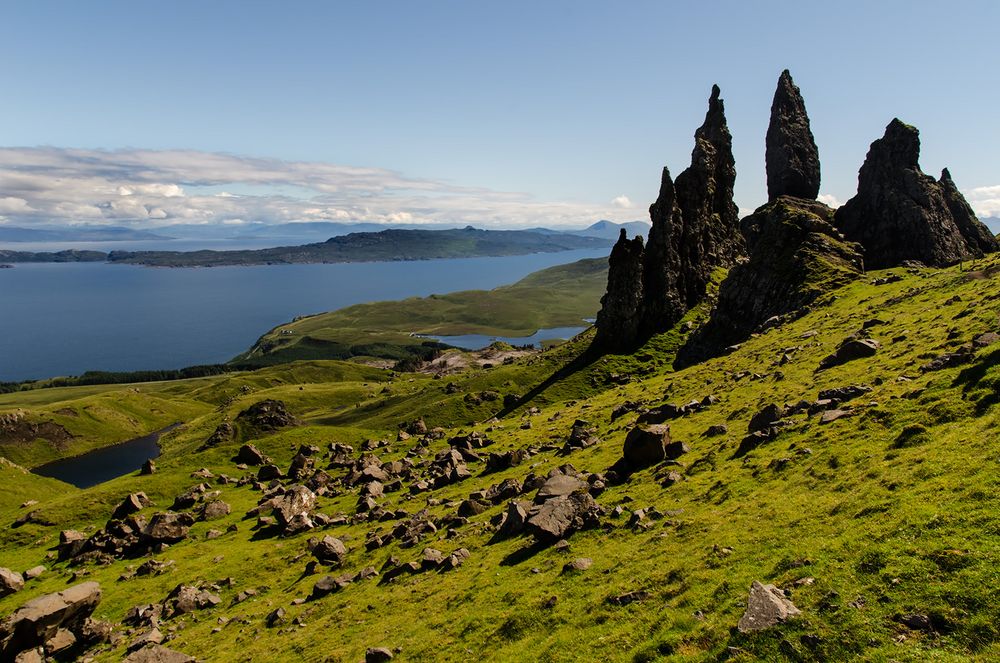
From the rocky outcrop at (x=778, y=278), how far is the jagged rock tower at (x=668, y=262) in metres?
22.8

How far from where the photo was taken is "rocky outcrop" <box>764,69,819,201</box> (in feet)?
529

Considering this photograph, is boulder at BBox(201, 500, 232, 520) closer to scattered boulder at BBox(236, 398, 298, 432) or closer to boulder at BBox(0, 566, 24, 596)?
boulder at BBox(0, 566, 24, 596)

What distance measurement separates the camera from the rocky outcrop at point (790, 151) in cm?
16112

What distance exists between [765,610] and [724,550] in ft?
21.8

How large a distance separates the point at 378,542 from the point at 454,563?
1398 centimetres

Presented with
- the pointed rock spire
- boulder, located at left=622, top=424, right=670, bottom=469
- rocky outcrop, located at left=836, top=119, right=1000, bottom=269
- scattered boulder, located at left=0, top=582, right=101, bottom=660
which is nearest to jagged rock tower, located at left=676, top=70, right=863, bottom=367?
rocky outcrop, located at left=836, top=119, right=1000, bottom=269

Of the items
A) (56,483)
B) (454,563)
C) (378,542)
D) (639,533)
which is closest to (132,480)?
(56,483)

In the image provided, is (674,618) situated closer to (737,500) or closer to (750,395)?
(737,500)

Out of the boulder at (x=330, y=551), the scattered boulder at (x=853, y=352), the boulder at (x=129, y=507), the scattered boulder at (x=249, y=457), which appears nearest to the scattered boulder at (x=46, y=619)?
the boulder at (x=330, y=551)

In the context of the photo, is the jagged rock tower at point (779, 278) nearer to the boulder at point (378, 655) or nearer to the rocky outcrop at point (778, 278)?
the rocky outcrop at point (778, 278)

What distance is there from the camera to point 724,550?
2639cm

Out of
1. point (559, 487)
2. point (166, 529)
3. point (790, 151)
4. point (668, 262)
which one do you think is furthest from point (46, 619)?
point (790, 151)

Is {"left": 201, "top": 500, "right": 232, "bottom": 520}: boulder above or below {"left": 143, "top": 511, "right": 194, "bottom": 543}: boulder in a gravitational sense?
below

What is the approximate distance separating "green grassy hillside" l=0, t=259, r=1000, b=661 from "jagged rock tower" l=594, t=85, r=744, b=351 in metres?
63.6
